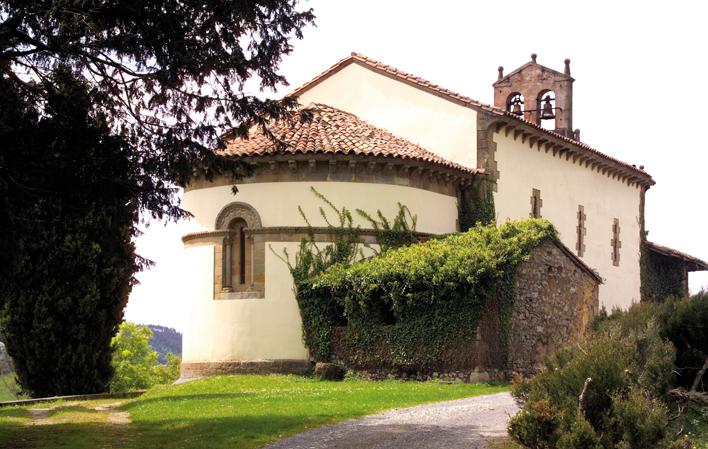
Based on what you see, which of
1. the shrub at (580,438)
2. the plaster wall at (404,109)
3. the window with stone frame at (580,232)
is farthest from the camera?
the window with stone frame at (580,232)

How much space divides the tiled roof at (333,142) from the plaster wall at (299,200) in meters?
0.91

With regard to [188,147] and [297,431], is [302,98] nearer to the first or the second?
[188,147]

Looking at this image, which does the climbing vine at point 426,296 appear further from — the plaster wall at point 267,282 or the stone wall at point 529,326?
the plaster wall at point 267,282

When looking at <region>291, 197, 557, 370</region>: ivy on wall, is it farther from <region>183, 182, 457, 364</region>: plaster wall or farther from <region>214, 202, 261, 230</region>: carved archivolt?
<region>214, 202, 261, 230</region>: carved archivolt

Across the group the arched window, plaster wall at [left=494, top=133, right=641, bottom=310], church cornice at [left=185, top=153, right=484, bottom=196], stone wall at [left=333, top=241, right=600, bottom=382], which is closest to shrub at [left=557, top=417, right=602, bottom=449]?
stone wall at [left=333, top=241, right=600, bottom=382]

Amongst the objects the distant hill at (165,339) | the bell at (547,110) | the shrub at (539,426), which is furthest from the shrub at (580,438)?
the distant hill at (165,339)

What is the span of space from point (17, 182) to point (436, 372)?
12188 millimetres

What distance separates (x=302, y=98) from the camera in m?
32.2

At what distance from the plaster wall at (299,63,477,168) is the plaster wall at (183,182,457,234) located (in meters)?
2.87

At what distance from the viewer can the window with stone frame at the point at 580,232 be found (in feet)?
115

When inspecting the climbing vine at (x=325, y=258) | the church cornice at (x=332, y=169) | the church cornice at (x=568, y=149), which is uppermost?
the church cornice at (x=568, y=149)

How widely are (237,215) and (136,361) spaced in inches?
1026

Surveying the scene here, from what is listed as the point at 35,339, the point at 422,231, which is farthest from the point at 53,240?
the point at 422,231

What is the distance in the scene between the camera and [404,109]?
30.3 m
